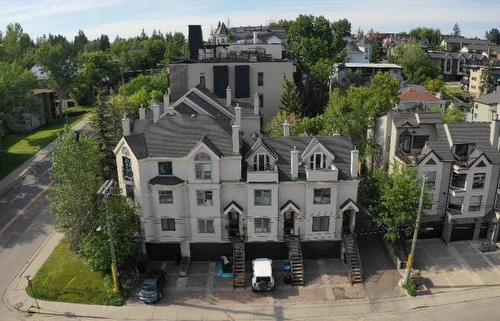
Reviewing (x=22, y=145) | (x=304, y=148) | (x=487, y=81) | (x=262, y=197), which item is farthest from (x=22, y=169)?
(x=487, y=81)

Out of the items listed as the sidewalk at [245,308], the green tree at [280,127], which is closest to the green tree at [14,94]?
the green tree at [280,127]

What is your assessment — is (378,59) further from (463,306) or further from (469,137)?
(463,306)

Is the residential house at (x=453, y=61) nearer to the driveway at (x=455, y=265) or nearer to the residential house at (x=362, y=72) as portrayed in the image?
the residential house at (x=362, y=72)

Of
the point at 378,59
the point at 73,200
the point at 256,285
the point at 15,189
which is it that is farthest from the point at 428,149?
the point at 378,59

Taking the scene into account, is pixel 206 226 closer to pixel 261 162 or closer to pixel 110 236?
pixel 261 162

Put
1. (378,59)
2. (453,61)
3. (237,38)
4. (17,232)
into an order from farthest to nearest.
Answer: (378,59) < (453,61) < (237,38) < (17,232)

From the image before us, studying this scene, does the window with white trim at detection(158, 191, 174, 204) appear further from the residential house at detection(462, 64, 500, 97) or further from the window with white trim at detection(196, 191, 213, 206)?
the residential house at detection(462, 64, 500, 97)
